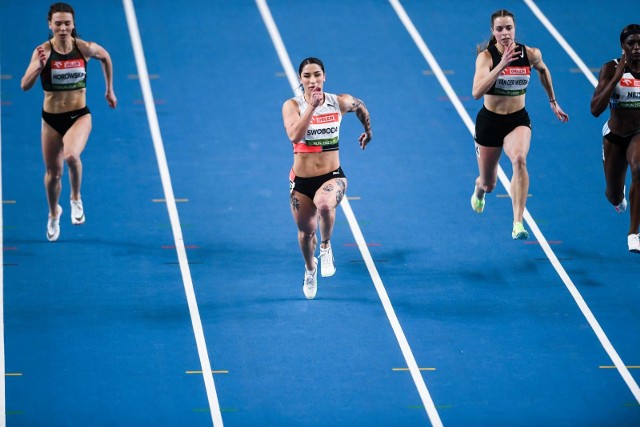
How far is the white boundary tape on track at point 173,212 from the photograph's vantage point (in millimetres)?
10914

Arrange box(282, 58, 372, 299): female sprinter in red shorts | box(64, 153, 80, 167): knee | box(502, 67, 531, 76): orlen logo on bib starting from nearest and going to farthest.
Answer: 1. box(282, 58, 372, 299): female sprinter in red shorts
2. box(502, 67, 531, 76): orlen logo on bib
3. box(64, 153, 80, 167): knee

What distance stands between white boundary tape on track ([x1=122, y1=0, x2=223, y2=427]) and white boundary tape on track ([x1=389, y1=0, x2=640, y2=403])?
3.33 meters

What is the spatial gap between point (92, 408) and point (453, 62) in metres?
7.74

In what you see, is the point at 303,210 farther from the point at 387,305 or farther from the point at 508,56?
the point at 508,56

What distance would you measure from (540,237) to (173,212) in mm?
3633

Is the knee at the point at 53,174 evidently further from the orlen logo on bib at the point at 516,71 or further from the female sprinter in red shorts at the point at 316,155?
the orlen logo on bib at the point at 516,71

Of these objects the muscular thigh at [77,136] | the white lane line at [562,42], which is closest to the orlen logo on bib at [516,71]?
the muscular thigh at [77,136]

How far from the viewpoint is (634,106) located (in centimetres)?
1155

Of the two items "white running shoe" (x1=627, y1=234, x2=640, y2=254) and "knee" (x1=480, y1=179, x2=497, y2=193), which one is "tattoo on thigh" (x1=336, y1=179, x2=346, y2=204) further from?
"white running shoe" (x1=627, y1=234, x2=640, y2=254)

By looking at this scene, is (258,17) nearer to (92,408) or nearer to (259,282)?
(259,282)

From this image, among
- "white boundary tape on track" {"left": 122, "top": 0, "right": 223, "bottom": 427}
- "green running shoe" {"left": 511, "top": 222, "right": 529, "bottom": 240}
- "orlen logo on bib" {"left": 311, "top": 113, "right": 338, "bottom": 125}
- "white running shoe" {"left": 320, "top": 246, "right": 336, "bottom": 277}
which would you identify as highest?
"orlen logo on bib" {"left": 311, "top": 113, "right": 338, "bottom": 125}

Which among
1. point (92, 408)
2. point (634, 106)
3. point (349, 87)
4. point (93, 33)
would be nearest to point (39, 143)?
point (93, 33)

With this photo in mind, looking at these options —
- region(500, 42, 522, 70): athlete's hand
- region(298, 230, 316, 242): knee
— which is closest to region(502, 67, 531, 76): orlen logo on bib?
region(500, 42, 522, 70): athlete's hand

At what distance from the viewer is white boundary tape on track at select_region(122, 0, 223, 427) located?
10914 millimetres
